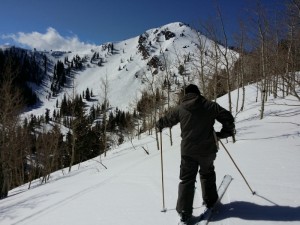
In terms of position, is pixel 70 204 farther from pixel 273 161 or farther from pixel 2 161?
pixel 2 161

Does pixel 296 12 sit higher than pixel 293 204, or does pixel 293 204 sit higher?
pixel 296 12

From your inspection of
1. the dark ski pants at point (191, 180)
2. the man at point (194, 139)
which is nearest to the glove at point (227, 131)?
the man at point (194, 139)

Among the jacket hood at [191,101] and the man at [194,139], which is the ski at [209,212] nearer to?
the man at [194,139]

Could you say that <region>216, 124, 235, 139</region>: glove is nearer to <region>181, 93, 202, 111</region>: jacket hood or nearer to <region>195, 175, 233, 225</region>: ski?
<region>181, 93, 202, 111</region>: jacket hood

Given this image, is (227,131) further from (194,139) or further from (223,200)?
(223,200)

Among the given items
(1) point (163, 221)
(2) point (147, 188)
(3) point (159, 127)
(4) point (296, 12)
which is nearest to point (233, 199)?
(1) point (163, 221)

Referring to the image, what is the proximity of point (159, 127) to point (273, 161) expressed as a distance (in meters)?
4.20

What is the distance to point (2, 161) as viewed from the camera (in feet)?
62.1

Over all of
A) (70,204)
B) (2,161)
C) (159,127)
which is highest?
(159,127)

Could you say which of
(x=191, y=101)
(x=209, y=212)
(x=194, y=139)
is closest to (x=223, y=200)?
(x=209, y=212)

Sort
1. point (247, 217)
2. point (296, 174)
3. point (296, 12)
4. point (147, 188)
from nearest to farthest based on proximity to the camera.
Answer: point (247, 217) < point (296, 174) < point (147, 188) < point (296, 12)

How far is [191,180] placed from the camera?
4898mm

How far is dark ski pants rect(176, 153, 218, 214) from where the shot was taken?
4.84 metres

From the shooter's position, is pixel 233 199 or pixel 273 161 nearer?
pixel 233 199
